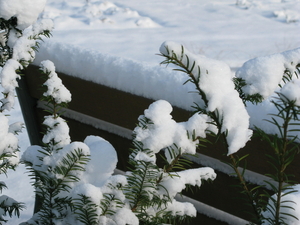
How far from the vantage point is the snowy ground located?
386cm

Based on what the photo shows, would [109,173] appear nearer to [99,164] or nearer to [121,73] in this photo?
[99,164]

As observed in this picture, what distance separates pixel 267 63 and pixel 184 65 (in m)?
0.15

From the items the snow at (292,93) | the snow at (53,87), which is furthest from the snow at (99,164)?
the snow at (292,93)

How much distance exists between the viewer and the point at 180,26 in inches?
188

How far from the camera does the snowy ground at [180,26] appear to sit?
3.86 meters

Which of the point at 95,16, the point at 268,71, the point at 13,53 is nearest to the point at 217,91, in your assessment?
the point at 268,71

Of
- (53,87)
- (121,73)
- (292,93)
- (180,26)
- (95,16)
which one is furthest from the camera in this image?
(95,16)

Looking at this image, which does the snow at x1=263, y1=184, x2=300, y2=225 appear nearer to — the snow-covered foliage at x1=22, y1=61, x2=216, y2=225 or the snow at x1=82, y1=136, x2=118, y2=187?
the snow-covered foliage at x1=22, y1=61, x2=216, y2=225

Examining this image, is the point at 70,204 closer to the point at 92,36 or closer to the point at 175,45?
the point at 175,45

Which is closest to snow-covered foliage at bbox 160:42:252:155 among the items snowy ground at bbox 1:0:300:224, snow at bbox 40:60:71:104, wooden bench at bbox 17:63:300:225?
snow at bbox 40:60:71:104

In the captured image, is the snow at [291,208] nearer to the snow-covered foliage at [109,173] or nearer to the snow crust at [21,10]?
the snow-covered foliage at [109,173]

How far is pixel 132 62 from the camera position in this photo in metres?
1.29

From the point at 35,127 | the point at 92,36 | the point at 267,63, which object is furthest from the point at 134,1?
the point at 267,63

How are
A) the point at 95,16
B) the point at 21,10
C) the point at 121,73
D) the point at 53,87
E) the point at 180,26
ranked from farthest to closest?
the point at 95,16 < the point at 180,26 < the point at 121,73 < the point at 21,10 < the point at 53,87
